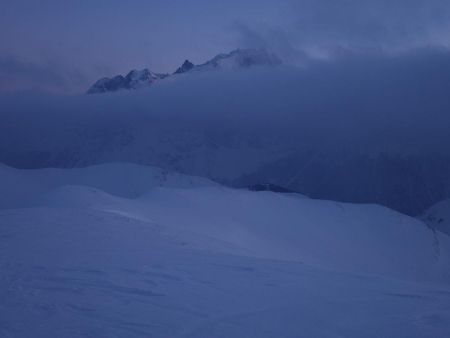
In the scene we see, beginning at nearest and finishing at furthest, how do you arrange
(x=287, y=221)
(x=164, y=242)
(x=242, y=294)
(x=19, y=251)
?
1. (x=242, y=294)
2. (x=19, y=251)
3. (x=164, y=242)
4. (x=287, y=221)

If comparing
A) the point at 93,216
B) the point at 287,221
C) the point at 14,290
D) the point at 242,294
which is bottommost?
the point at 14,290

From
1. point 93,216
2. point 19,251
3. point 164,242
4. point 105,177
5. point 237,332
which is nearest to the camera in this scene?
point 237,332

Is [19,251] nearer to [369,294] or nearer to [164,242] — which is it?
[164,242]

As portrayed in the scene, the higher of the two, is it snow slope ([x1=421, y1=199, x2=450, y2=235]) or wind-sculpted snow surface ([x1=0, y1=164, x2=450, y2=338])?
snow slope ([x1=421, y1=199, x2=450, y2=235])

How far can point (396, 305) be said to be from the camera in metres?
9.50

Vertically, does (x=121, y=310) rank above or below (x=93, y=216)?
below

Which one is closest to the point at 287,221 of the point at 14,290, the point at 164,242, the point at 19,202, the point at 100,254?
the point at 19,202

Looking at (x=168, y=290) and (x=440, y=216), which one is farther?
(x=440, y=216)

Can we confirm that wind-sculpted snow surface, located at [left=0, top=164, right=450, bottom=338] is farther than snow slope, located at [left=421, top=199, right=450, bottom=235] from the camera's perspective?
No

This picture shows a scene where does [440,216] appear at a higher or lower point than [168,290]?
higher

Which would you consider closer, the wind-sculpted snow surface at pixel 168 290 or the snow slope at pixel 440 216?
the wind-sculpted snow surface at pixel 168 290

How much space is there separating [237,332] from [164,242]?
820 centimetres

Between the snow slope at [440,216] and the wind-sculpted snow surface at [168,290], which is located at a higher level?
the snow slope at [440,216]

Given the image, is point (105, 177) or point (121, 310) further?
point (105, 177)
